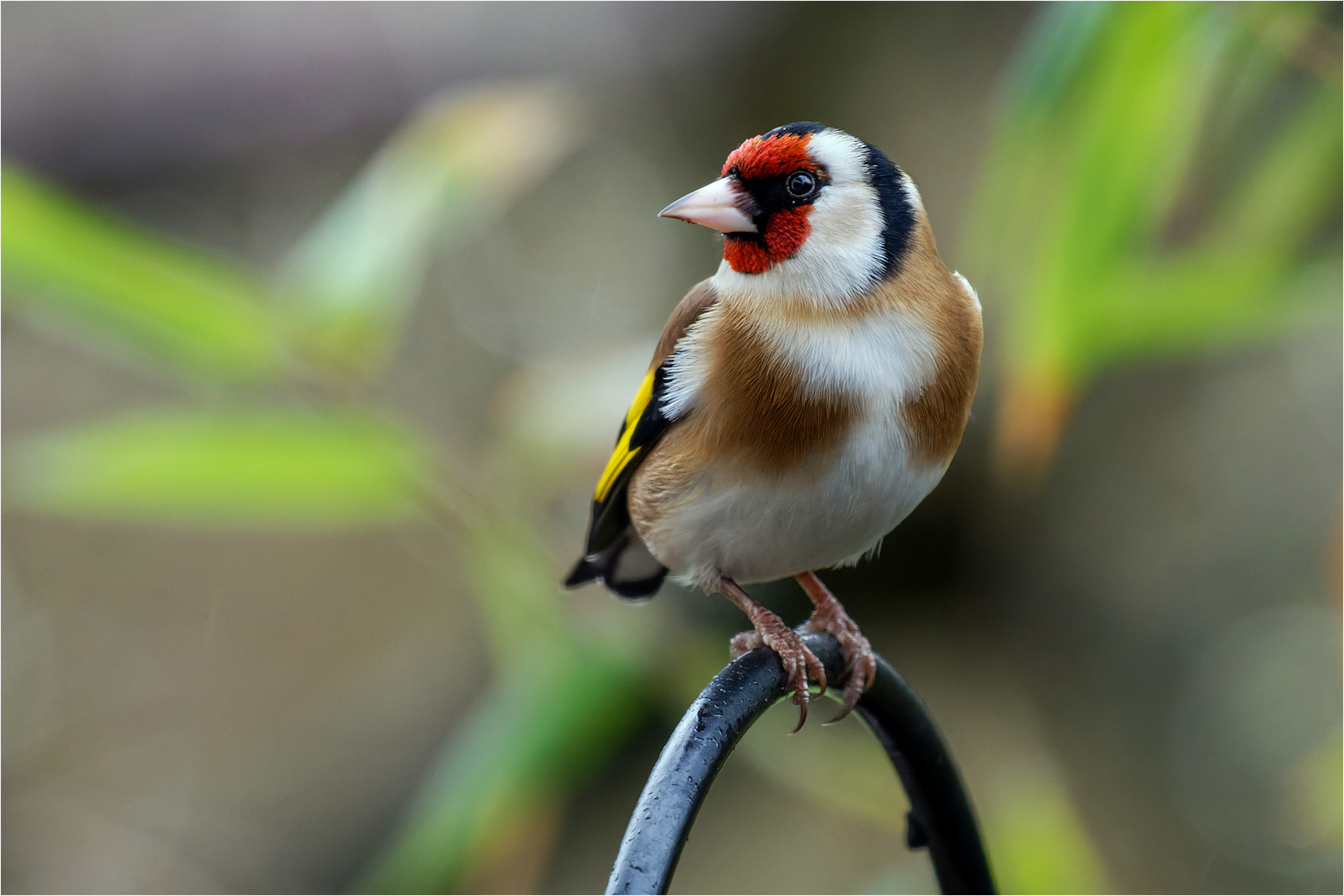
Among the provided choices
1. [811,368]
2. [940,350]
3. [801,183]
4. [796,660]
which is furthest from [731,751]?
[801,183]

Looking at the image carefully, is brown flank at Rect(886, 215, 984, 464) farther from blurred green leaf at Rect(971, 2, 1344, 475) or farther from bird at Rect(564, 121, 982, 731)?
blurred green leaf at Rect(971, 2, 1344, 475)

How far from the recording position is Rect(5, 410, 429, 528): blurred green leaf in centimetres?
188

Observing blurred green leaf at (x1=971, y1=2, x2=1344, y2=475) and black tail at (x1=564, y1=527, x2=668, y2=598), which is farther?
black tail at (x1=564, y1=527, x2=668, y2=598)

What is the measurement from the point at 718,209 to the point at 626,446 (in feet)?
1.47

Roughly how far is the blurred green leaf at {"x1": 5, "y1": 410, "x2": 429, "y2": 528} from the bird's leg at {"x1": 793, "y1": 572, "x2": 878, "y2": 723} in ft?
2.27

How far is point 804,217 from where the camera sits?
1.55 m

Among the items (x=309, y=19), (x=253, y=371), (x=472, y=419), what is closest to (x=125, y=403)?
(x=472, y=419)

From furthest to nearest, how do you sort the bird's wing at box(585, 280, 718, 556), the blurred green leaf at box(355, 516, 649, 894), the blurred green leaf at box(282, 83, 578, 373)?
1. the blurred green leaf at box(355, 516, 649, 894)
2. the blurred green leaf at box(282, 83, 578, 373)
3. the bird's wing at box(585, 280, 718, 556)

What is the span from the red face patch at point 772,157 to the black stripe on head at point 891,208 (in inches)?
3.8

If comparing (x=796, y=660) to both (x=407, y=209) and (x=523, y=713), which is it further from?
(x=407, y=209)

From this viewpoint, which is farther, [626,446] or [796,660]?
[626,446]

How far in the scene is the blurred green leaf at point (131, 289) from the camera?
182cm

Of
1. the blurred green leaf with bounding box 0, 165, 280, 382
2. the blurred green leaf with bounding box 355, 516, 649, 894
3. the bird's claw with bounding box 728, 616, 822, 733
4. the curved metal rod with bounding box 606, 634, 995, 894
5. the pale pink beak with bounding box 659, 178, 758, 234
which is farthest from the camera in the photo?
the blurred green leaf with bounding box 355, 516, 649, 894

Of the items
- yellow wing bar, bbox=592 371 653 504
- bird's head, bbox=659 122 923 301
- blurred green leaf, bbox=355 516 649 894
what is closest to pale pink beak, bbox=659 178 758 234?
bird's head, bbox=659 122 923 301
